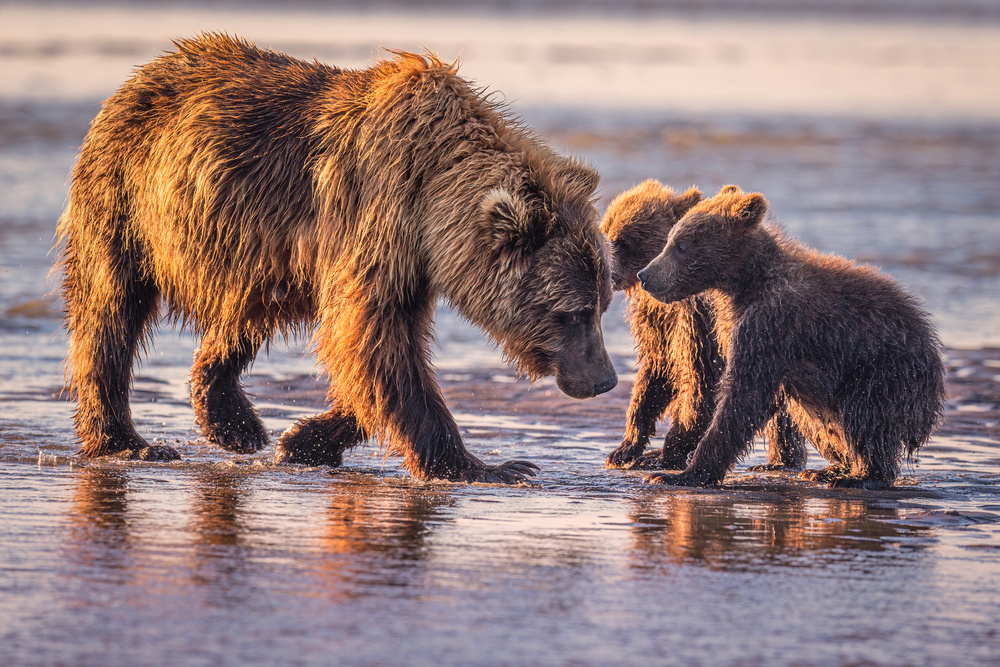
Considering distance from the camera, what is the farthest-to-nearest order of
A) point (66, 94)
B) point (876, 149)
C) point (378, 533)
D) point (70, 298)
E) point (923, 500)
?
point (66, 94) < point (876, 149) < point (70, 298) < point (923, 500) < point (378, 533)

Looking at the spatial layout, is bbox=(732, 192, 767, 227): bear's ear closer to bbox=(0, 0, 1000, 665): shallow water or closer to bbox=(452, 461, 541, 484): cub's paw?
bbox=(0, 0, 1000, 665): shallow water

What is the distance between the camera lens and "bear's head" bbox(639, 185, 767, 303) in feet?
22.4

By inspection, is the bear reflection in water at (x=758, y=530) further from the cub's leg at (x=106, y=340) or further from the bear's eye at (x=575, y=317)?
the cub's leg at (x=106, y=340)

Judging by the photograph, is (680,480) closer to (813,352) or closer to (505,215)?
(813,352)

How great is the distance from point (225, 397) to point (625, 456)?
7.16 ft

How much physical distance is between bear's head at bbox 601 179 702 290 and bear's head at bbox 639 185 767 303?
1.84ft

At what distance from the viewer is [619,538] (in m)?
5.26

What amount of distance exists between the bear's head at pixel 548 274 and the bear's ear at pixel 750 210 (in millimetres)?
819

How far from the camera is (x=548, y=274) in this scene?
628 centimetres

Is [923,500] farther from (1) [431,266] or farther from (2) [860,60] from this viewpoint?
(2) [860,60]

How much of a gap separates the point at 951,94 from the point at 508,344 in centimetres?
2563

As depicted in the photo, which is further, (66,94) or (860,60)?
(860,60)

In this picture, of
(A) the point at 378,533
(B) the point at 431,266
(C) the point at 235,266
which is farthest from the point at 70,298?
(A) the point at 378,533

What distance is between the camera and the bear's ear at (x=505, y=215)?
243 inches
